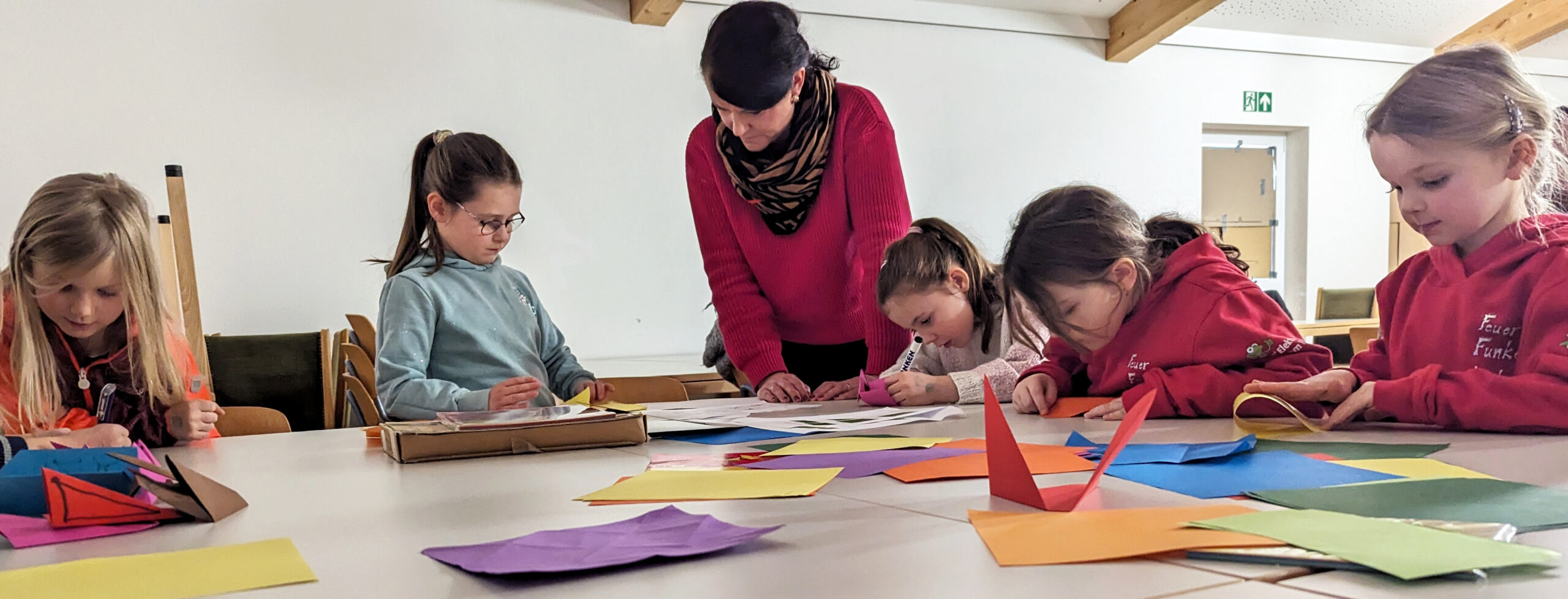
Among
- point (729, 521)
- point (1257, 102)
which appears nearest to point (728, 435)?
point (729, 521)

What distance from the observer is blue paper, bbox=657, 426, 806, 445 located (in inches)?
45.6

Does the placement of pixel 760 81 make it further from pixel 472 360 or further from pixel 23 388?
pixel 23 388

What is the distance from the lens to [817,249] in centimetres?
185

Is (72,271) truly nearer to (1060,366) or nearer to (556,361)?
(556,361)

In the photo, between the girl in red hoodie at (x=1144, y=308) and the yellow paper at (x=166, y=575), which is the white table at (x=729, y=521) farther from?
the girl in red hoodie at (x=1144, y=308)

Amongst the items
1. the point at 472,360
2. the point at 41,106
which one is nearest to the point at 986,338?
the point at 472,360

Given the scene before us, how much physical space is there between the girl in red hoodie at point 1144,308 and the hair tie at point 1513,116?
334 millimetres

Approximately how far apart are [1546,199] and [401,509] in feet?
4.26

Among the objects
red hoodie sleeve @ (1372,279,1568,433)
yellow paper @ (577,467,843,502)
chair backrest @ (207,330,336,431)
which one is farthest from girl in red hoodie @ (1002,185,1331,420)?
chair backrest @ (207,330,336,431)

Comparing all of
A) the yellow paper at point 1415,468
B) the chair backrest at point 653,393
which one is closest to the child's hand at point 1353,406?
the yellow paper at point 1415,468

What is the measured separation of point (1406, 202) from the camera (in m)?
1.19

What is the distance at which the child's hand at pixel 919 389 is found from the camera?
157cm

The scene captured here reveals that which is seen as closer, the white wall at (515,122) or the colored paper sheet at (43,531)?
the colored paper sheet at (43,531)

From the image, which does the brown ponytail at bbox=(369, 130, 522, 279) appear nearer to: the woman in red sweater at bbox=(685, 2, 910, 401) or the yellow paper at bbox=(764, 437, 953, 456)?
the woman in red sweater at bbox=(685, 2, 910, 401)
